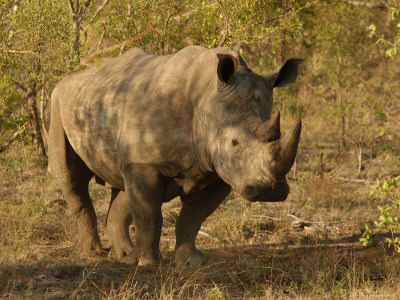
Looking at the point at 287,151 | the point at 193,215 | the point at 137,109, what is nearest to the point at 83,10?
the point at 137,109

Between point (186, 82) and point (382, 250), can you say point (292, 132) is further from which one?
point (382, 250)

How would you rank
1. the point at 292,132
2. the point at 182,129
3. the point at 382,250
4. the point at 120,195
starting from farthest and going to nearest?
the point at 120,195 → the point at 382,250 → the point at 182,129 → the point at 292,132

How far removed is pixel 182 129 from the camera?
265 inches

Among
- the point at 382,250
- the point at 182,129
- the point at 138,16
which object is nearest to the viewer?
the point at 182,129

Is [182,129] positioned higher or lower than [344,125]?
higher

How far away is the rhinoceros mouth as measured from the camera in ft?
19.1

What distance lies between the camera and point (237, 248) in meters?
8.02

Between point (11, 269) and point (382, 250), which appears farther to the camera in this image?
point (382, 250)

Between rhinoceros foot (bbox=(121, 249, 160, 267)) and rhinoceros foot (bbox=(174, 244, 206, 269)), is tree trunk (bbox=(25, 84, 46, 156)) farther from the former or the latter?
rhinoceros foot (bbox=(174, 244, 206, 269))

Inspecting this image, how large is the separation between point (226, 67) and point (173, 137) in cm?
86

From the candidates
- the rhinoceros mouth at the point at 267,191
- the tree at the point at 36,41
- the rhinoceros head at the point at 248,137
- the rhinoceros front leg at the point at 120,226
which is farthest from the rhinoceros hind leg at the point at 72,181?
the rhinoceros mouth at the point at 267,191

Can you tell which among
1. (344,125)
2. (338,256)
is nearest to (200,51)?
(338,256)

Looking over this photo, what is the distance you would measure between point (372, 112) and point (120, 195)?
22.6 ft

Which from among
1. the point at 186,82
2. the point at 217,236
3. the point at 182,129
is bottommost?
the point at 217,236
